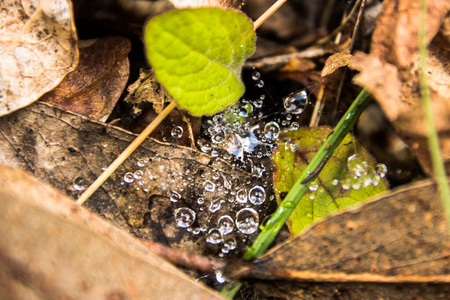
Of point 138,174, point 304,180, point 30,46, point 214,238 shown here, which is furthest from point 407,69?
point 30,46

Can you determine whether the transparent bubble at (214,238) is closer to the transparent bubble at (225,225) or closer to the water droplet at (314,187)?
the transparent bubble at (225,225)

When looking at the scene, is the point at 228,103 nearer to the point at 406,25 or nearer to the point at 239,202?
the point at 239,202

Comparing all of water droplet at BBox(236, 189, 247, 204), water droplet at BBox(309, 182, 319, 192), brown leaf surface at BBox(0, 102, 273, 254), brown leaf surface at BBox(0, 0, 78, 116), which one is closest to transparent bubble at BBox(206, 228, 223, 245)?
brown leaf surface at BBox(0, 102, 273, 254)

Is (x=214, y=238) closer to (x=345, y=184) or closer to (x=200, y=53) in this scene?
(x=345, y=184)

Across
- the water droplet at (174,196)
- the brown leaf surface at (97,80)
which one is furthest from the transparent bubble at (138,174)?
the brown leaf surface at (97,80)

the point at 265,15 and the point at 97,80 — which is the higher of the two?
the point at 265,15

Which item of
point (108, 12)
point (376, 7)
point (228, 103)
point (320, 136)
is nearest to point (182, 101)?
point (228, 103)
